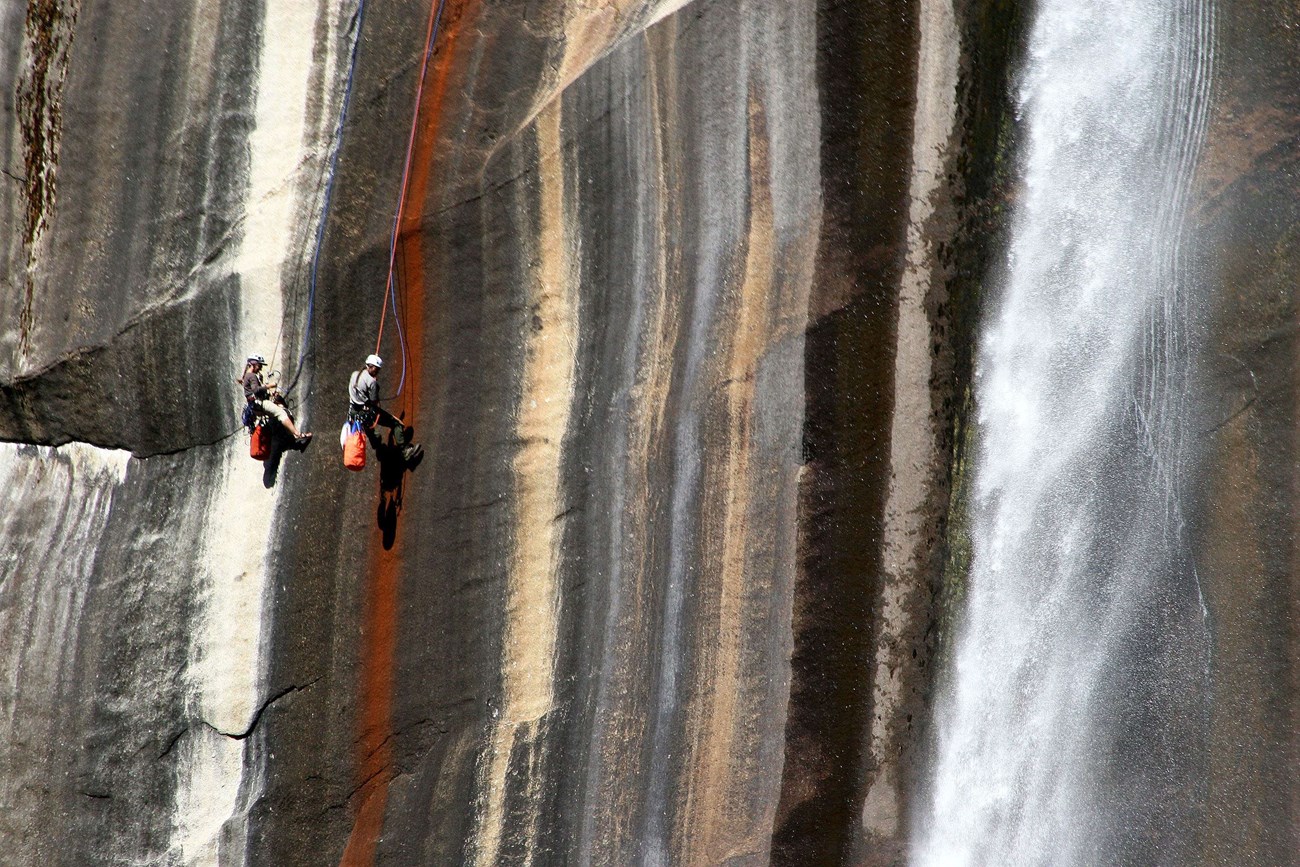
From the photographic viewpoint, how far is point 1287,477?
8789 millimetres

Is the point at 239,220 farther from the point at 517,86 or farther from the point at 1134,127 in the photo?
the point at 1134,127

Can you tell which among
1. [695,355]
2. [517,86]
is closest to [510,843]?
[695,355]

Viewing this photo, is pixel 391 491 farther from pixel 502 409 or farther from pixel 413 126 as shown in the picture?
pixel 413 126

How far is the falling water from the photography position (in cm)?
905

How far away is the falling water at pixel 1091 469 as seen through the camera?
9.05 metres

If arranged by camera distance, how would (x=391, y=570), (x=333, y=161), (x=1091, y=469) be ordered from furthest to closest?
(x=1091, y=469), (x=391, y=570), (x=333, y=161)

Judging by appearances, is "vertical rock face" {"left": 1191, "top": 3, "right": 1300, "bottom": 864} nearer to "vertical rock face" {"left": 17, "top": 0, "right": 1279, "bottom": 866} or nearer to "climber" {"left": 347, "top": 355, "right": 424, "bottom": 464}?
"vertical rock face" {"left": 17, "top": 0, "right": 1279, "bottom": 866}

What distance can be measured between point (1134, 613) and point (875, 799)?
3.09 m

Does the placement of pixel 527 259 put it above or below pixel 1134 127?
below

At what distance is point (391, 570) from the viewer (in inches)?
348

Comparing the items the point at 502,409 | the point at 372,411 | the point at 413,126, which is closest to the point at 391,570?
the point at 372,411

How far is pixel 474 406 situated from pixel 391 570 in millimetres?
1702

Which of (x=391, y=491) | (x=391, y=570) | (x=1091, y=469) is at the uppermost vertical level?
(x=1091, y=469)

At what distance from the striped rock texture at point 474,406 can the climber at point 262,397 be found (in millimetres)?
208
